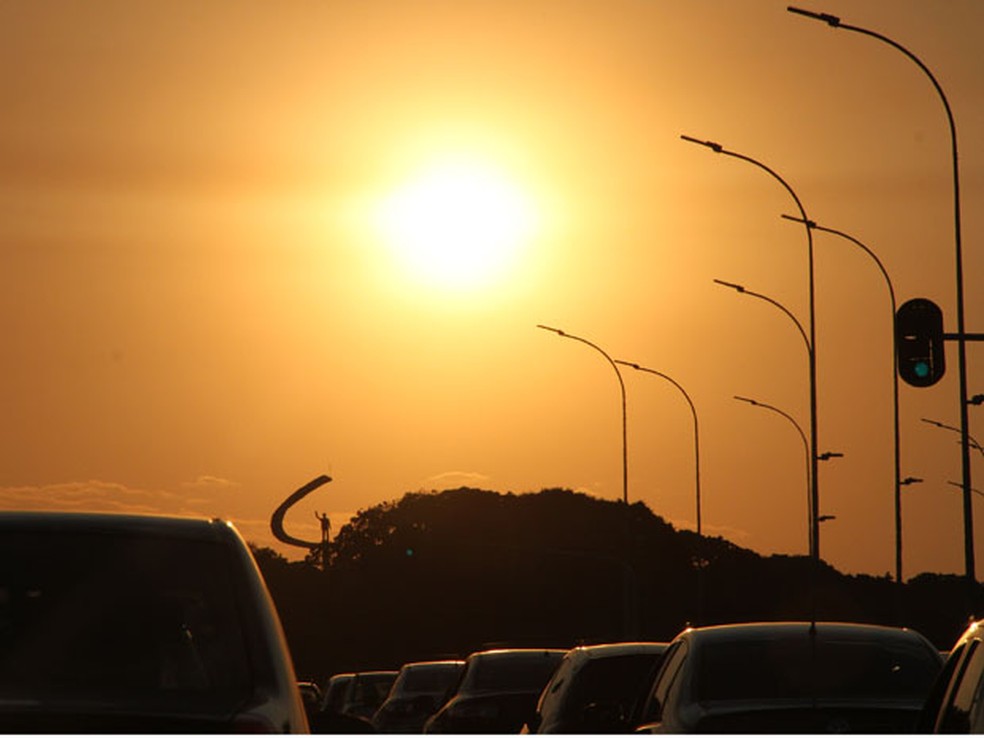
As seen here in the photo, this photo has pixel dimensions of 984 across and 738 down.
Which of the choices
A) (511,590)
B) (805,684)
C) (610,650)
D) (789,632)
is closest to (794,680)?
(805,684)

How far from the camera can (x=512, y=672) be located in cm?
2388

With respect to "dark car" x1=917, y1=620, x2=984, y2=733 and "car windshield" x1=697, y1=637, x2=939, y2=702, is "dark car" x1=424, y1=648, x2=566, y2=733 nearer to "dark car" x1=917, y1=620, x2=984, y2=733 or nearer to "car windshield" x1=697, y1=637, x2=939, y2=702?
"car windshield" x1=697, y1=637, x2=939, y2=702

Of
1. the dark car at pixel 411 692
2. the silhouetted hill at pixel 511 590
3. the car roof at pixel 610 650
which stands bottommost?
the silhouetted hill at pixel 511 590

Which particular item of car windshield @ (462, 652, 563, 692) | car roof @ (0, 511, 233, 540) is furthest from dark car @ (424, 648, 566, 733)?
car roof @ (0, 511, 233, 540)

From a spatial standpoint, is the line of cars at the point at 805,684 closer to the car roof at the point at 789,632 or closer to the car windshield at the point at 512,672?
the car roof at the point at 789,632

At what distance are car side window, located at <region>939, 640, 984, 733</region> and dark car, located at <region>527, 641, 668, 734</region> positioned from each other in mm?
6187

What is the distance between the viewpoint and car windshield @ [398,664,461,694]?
33.4 metres

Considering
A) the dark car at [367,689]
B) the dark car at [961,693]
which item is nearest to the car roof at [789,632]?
the dark car at [961,693]

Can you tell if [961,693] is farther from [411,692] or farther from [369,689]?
[369,689]

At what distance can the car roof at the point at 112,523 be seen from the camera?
276 inches

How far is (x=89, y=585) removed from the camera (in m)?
6.75

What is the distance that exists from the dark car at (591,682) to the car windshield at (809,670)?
11.1ft

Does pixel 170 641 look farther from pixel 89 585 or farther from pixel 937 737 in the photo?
pixel 937 737

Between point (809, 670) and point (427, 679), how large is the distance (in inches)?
874
